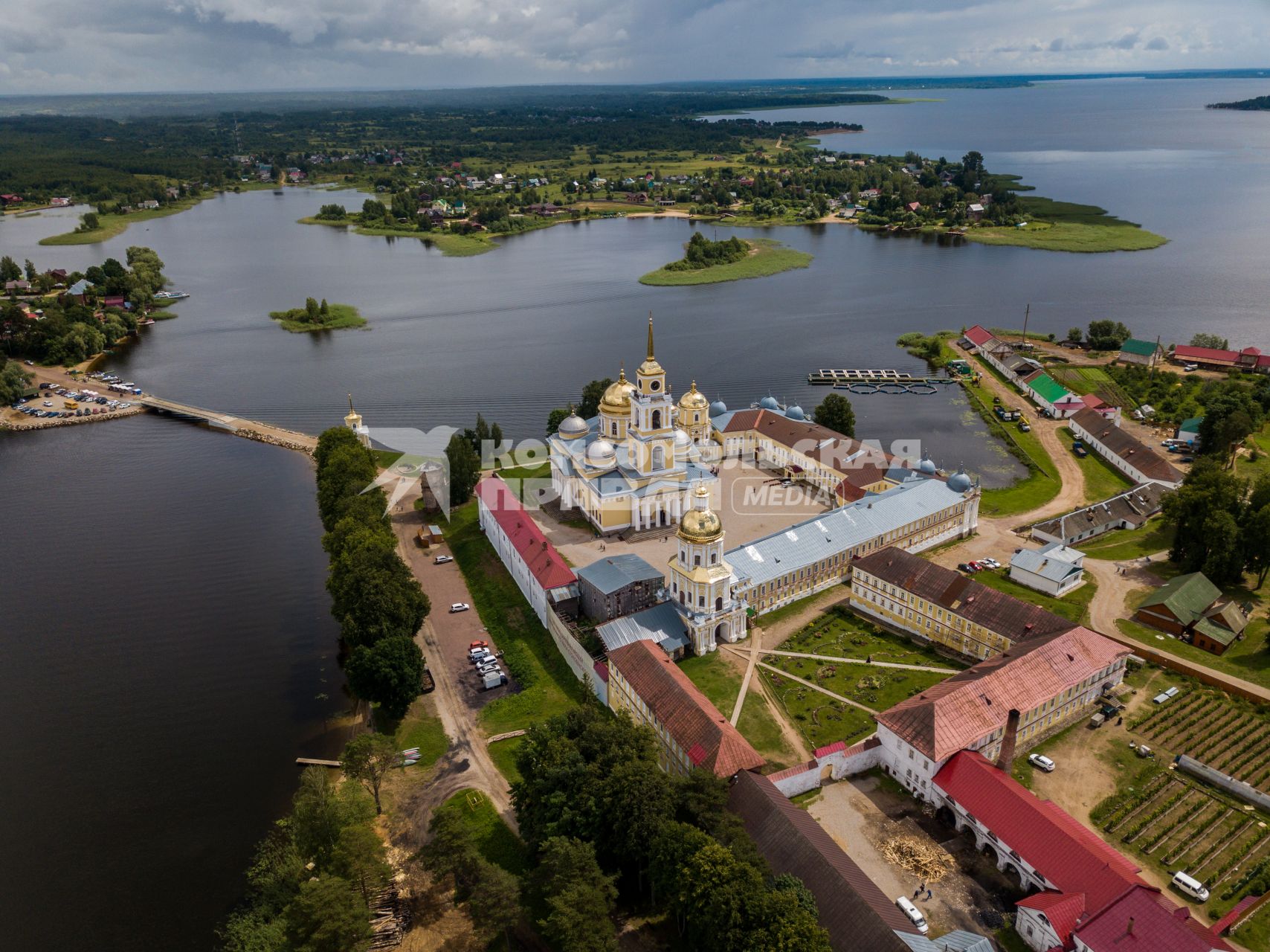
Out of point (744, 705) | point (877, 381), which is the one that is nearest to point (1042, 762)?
point (744, 705)

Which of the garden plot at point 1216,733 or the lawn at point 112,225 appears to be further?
the lawn at point 112,225

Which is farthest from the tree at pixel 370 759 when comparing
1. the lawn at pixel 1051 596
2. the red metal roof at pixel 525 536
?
the lawn at pixel 1051 596

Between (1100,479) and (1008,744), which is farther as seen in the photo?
(1100,479)

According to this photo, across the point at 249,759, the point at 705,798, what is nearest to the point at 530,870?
the point at 705,798

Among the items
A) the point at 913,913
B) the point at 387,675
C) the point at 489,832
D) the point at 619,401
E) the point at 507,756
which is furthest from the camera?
the point at 619,401

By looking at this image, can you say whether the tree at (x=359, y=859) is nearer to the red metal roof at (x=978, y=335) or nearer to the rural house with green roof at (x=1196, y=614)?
the rural house with green roof at (x=1196, y=614)

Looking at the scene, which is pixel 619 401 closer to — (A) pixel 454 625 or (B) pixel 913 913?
(A) pixel 454 625

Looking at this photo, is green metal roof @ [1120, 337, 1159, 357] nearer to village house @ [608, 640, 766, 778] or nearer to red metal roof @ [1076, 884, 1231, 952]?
village house @ [608, 640, 766, 778]
